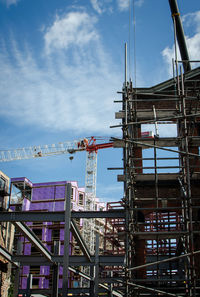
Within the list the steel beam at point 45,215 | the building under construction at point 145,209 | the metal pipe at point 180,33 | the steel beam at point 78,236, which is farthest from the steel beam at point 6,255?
the metal pipe at point 180,33

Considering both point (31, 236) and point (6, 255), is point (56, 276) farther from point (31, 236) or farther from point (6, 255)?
point (31, 236)

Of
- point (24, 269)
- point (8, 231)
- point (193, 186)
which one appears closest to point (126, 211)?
point (193, 186)

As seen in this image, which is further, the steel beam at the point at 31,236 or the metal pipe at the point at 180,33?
the metal pipe at the point at 180,33

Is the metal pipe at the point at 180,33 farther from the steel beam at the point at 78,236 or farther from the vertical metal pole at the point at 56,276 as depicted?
the steel beam at the point at 78,236

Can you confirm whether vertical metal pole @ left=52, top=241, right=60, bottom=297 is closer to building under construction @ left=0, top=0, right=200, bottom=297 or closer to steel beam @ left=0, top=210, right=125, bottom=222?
building under construction @ left=0, top=0, right=200, bottom=297

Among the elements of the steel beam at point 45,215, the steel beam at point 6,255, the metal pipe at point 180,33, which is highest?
the metal pipe at point 180,33

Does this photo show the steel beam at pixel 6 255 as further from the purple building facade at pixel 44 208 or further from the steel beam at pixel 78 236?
the purple building facade at pixel 44 208

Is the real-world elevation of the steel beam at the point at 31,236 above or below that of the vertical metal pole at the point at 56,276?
above

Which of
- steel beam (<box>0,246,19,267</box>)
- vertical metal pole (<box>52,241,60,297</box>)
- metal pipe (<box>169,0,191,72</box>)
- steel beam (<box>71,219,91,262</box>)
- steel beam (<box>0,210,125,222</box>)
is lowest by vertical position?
vertical metal pole (<box>52,241,60,297</box>)

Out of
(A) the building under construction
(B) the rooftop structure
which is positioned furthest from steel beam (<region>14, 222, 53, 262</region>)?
(B) the rooftop structure

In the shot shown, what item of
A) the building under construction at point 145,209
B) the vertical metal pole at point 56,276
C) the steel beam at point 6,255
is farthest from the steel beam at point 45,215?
the vertical metal pole at point 56,276

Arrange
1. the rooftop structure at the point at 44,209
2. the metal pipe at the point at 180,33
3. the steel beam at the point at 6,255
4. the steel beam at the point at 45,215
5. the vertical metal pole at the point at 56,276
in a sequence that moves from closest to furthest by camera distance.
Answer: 1. the steel beam at the point at 45,215
2. the steel beam at the point at 6,255
3. the vertical metal pole at the point at 56,276
4. the metal pipe at the point at 180,33
5. the rooftop structure at the point at 44,209

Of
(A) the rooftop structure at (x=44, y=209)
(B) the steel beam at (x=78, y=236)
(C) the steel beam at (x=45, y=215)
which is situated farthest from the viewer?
(A) the rooftop structure at (x=44, y=209)

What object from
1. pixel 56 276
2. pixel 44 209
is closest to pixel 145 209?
pixel 56 276
